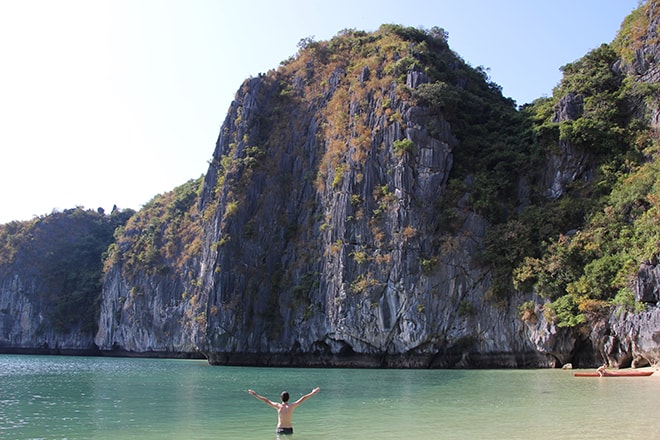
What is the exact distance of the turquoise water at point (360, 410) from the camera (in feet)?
44.3

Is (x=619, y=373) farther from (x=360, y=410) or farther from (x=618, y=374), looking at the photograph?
(x=360, y=410)

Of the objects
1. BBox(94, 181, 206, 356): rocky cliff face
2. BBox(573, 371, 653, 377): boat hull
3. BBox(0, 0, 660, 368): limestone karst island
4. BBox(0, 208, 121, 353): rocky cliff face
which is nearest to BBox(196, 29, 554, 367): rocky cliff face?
BBox(0, 0, 660, 368): limestone karst island

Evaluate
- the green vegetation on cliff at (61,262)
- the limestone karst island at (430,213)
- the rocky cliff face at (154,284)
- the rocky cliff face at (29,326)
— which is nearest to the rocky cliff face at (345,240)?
the limestone karst island at (430,213)

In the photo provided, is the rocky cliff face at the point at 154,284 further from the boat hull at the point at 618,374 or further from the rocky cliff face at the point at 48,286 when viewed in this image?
the boat hull at the point at 618,374

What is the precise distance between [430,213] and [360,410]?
26645 millimetres

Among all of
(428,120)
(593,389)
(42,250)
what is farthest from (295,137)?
(42,250)

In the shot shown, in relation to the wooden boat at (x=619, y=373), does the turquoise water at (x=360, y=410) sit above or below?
below

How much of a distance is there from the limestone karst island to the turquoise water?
29.1 ft

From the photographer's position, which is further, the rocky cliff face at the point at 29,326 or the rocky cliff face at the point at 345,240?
the rocky cliff face at the point at 29,326

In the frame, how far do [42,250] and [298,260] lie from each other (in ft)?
178

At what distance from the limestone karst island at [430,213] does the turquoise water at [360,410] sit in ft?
29.1

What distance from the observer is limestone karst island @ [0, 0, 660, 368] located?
34031 millimetres

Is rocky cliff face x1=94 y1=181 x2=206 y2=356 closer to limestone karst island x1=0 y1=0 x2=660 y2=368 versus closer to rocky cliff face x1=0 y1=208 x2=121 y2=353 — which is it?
rocky cliff face x1=0 y1=208 x2=121 y2=353

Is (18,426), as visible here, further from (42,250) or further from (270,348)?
(42,250)
